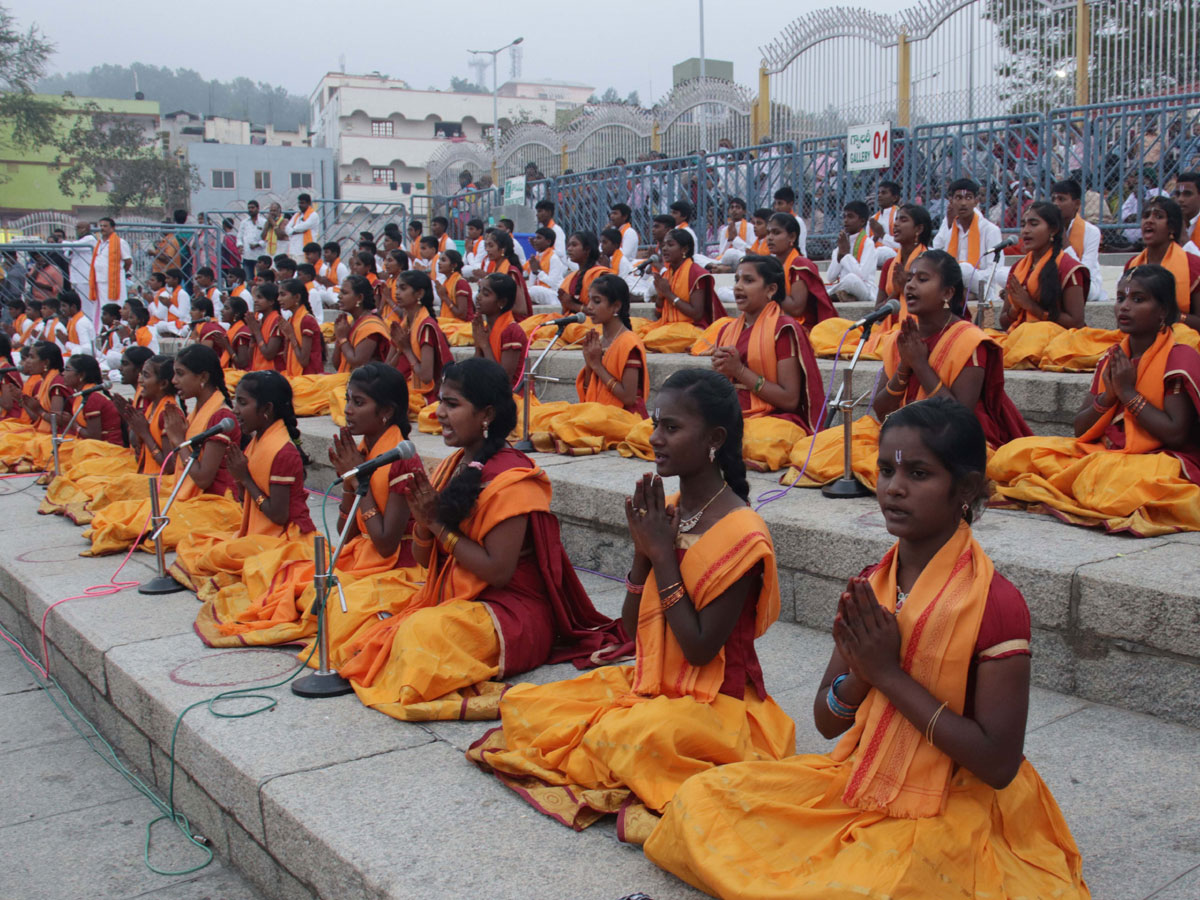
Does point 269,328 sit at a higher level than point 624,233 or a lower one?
lower

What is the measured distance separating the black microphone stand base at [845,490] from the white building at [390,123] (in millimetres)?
51687

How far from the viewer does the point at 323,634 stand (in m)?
3.52

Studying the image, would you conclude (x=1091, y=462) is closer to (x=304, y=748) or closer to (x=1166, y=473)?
(x=1166, y=473)

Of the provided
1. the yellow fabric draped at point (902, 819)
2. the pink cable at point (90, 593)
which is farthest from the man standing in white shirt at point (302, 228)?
the yellow fabric draped at point (902, 819)

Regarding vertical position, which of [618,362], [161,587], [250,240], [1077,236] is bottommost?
[161,587]

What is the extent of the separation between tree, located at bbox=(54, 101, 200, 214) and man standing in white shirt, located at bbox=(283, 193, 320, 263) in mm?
33434

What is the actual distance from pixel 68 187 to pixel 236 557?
48.1 meters

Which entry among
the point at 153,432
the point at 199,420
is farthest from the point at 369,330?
the point at 199,420

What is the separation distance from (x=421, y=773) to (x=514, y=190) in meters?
14.2

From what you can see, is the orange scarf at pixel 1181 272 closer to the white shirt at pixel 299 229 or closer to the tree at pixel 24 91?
the white shirt at pixel 299 229

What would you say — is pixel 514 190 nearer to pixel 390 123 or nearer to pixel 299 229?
pixel 299 229

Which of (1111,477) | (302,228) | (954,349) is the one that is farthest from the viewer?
(302,228)

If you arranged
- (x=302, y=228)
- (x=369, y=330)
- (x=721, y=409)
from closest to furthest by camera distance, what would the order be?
(x=721, y=409), (x=369, y=330), (x=302, y=228)

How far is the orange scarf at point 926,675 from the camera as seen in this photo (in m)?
2.06
